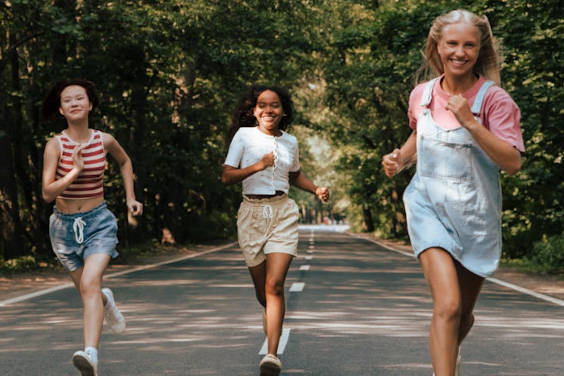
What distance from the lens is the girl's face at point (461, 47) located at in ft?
13.3

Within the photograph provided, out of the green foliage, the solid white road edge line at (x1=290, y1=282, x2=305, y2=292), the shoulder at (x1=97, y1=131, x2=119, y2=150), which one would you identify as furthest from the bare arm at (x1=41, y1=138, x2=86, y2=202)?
the green foliage

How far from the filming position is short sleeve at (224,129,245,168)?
18.7ft

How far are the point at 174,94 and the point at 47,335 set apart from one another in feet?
63.4

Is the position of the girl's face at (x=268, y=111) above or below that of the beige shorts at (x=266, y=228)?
above

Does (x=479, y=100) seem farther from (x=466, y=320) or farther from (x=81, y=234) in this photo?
(x=81, y=234)

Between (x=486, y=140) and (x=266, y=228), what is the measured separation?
223 centimetres

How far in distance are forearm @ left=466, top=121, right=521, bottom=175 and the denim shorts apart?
8.59 feet

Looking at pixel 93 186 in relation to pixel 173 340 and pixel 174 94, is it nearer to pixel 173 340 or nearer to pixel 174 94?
pixel 173 340

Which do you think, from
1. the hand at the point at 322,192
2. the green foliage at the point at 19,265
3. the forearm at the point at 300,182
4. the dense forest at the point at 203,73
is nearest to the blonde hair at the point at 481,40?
the hand at the point at 322,192

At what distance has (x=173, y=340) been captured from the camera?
7.59 metres

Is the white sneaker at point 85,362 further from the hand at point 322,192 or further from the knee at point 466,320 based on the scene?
the knee at point 466,320

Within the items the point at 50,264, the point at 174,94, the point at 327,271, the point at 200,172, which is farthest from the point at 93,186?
the point at 200,172

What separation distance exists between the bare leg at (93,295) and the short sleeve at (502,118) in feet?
8.63

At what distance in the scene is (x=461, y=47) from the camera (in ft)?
13.3
